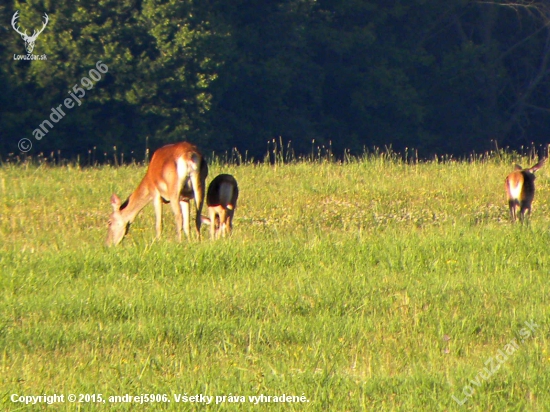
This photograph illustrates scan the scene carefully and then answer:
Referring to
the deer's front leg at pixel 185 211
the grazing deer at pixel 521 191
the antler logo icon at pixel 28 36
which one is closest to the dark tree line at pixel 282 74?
the antler logo icon at pixel 28 36

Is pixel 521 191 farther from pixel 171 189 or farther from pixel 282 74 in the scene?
pixel 282 74

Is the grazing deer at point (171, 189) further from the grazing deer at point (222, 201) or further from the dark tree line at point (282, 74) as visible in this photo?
the dark tree line at point (282, 74)

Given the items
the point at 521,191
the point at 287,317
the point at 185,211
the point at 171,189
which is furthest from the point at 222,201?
the point at 287,317

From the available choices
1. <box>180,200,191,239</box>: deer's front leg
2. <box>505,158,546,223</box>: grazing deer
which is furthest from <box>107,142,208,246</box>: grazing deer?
<box>505,158,546,223</box>: grazing deer

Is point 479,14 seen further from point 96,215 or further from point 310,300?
point 310,300

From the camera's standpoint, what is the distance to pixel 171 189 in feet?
36.6

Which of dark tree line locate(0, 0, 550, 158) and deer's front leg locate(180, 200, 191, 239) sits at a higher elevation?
dark tree line locate(0, 0, 550, 158)

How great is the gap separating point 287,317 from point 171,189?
Result: 15.2ft

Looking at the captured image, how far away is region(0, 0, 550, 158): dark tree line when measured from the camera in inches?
1100

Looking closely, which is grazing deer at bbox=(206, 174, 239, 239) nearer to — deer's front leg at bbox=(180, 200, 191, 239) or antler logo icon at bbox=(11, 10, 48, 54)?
deer's front leg at bbox=(180, 200, 191, 239)

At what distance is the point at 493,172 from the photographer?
52.1 ft

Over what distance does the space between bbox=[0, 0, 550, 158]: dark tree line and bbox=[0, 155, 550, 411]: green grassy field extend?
16802mm

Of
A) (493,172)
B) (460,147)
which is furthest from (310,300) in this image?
(460,147)

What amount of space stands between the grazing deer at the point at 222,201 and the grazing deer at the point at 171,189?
40 centimetres
